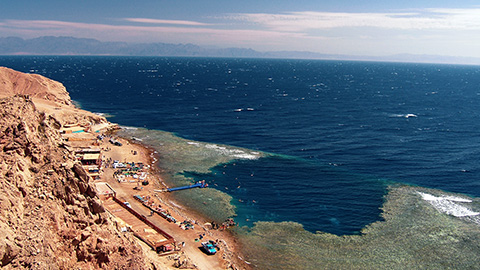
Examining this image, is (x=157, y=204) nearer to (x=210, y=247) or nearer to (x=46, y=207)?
(x=210, y=247)

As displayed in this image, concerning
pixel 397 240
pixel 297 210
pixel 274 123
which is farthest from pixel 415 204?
pixel 274 123

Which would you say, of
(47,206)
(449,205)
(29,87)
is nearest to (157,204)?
(47,206)

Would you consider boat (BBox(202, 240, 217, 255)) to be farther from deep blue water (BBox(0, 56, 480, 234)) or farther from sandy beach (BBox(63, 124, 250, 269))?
deep blue water (BBox(0, 56, 480, 234))

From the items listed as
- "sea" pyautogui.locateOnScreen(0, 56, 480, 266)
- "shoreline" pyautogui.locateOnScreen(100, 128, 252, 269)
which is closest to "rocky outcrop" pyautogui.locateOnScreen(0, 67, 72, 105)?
"sea" pyautogui.locateOnScreen(0, 56, 480, 266)

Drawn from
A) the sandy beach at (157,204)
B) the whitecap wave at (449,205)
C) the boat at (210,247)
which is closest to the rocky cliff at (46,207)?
the sandy beach at (157,204)

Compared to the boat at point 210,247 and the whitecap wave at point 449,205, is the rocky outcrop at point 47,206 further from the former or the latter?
the whitecap wave at point 449,205

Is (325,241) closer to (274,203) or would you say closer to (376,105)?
(274,203)
